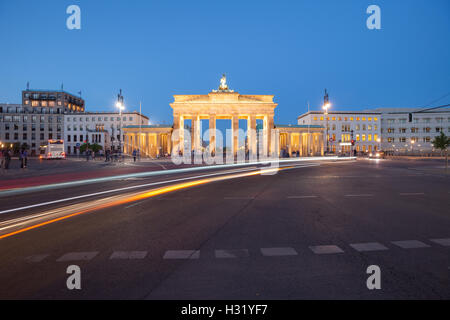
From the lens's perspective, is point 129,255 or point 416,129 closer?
point 129,255

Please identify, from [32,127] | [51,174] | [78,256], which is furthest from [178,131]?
[78,256]

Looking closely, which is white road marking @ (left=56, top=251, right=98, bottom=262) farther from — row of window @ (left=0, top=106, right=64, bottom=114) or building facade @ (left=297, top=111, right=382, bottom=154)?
row of window @ (left=0, top=106, right=64, bottom=114)

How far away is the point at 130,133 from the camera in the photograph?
81.2m

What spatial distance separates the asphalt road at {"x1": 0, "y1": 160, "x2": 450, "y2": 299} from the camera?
3670 mm

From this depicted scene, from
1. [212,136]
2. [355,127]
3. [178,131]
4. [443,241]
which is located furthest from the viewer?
[355,127]

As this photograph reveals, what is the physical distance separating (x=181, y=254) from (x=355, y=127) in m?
111

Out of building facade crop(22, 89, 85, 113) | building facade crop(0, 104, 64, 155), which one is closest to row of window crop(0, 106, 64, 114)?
building facade crop(0, 104, 64, 155)

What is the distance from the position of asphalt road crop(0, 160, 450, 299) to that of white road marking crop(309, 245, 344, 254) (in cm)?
2

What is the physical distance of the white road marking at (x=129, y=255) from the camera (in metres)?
4.79

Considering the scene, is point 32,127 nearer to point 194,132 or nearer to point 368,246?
point 194,132

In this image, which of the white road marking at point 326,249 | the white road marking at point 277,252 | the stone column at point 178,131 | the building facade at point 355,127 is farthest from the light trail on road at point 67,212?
the building facade at point 355,127

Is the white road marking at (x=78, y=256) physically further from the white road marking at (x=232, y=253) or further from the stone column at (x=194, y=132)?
the stone column at (x=194, y=132)

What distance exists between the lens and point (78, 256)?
485cm
